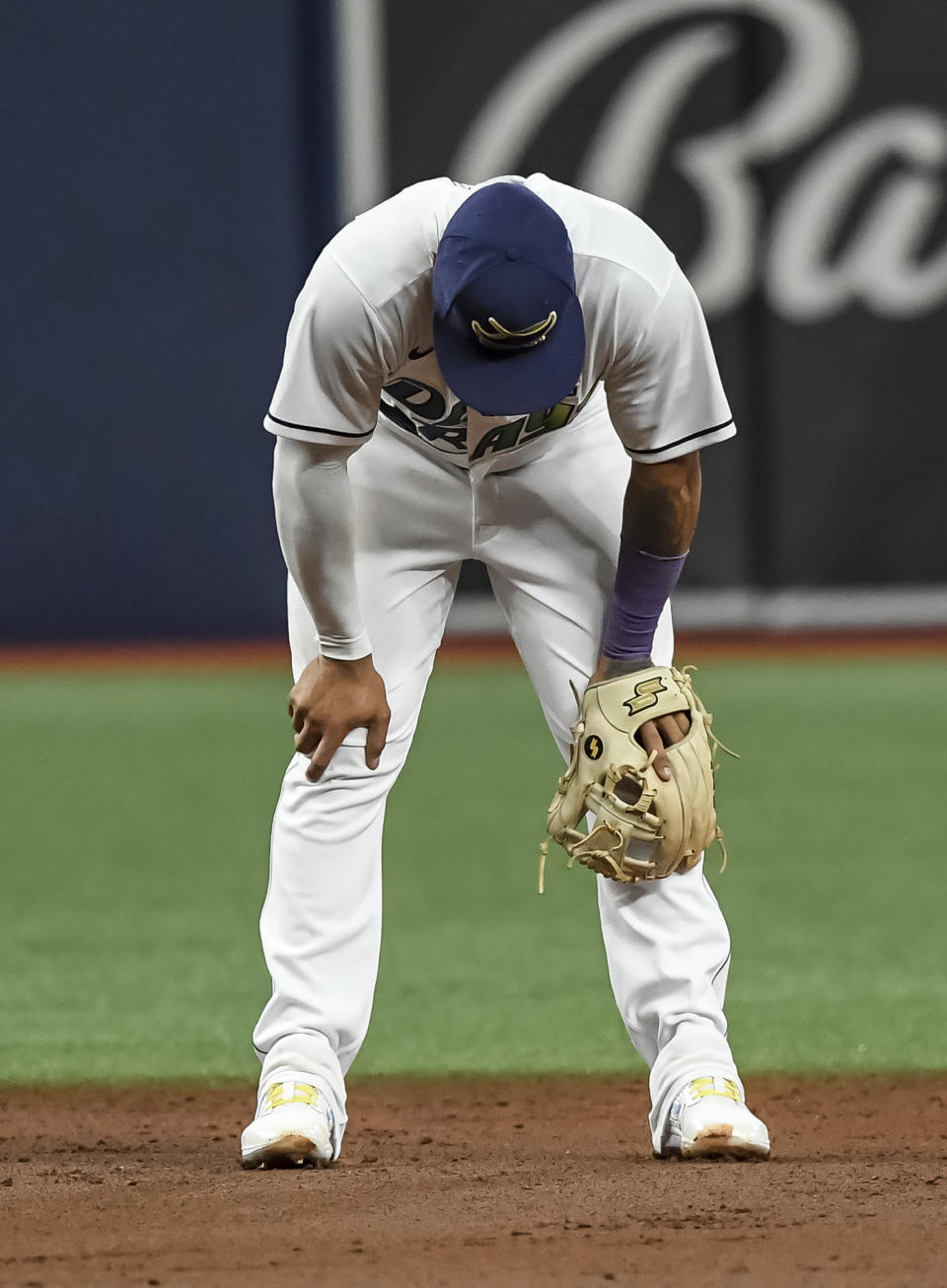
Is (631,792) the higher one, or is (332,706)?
(332,706)

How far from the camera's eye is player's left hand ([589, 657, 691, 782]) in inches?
120

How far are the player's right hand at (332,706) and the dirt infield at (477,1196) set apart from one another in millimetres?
645

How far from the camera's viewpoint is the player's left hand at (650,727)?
9.99 ft

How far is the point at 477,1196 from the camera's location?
104 inches

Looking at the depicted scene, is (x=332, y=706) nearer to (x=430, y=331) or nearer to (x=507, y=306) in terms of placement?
(x=430, y=331)

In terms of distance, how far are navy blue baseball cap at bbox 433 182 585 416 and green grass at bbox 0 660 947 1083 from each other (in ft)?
5.46

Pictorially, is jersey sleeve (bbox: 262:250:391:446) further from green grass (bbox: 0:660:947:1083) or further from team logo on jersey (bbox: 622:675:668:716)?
green grass (bbox: 0:660:947:1083)

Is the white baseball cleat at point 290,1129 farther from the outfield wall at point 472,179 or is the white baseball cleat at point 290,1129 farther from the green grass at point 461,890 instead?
the outfield wall at point 472,179

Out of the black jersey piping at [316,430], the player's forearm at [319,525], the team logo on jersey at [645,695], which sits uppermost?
the black jersey piping at [316,430]

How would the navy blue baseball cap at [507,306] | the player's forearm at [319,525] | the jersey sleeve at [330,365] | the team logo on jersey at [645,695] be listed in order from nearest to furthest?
the navy blue baseball cap at [507,306] → the jersey sleeve at [330,365] → the player's forearm at [319,525] → the team logo on jersey at [645,695]

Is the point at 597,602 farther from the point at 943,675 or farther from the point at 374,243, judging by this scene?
the point at 943,675

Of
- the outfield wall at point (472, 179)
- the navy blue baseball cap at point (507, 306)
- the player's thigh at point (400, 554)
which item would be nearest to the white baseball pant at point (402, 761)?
the player's thigh at point (400, 554)

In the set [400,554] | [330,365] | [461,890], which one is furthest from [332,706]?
[461,890]

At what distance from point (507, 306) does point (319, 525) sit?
49 cm
